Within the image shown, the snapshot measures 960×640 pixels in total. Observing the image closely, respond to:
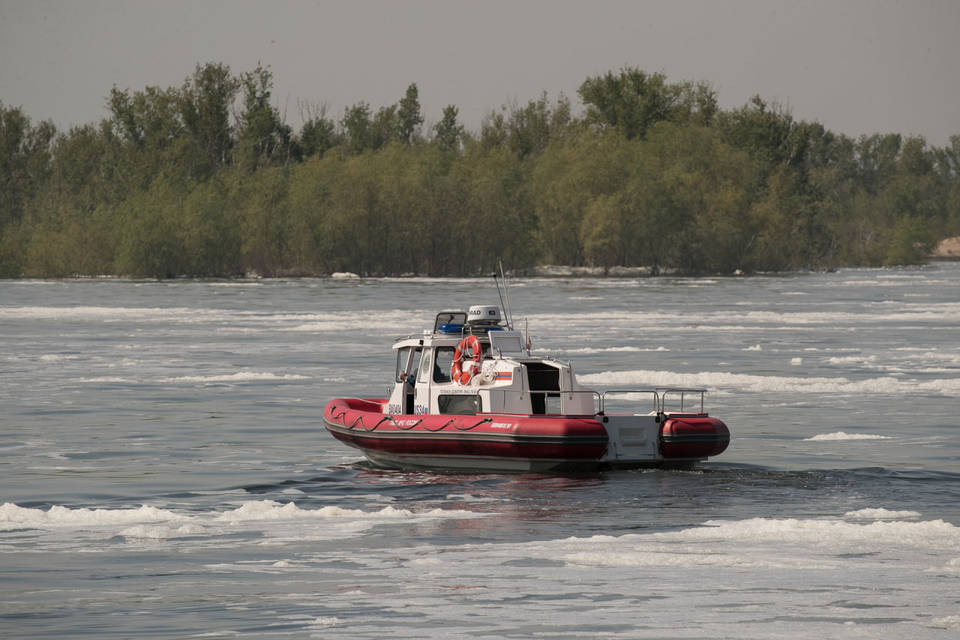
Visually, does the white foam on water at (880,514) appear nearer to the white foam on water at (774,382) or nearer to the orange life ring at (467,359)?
A: the orange life ring at (467,359)

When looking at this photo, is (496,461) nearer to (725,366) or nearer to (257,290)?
(725,366)

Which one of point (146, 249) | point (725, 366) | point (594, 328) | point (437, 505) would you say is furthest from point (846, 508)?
point (146, 249)

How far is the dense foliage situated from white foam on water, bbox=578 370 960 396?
10127 cm

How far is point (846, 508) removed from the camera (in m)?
18.8

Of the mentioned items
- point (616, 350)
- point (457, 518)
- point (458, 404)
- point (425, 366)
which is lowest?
point (457, 518)

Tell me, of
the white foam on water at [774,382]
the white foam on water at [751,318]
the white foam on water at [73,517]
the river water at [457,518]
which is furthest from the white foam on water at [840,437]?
the white foam on water at [751,318]

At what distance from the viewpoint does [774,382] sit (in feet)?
116

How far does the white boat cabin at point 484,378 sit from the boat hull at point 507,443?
19.4 inches

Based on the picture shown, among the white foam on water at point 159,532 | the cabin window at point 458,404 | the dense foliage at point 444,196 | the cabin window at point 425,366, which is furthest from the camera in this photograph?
the dense foliage at point 444,196

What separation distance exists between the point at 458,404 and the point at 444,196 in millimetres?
121226

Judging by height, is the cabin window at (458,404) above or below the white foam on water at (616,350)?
above

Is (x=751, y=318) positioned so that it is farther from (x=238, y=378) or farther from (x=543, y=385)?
(x=543, y=385)

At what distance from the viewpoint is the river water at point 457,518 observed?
1298 cm

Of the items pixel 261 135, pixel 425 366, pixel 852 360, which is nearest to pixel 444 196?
pixel 261 135
